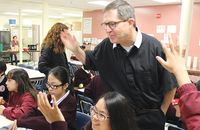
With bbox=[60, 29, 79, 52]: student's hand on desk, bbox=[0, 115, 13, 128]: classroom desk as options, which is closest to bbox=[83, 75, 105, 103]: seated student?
bbox=[0, 115, 13, 128]: classroom desk

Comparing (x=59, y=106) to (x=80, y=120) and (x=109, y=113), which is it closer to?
(x=80, y=120)

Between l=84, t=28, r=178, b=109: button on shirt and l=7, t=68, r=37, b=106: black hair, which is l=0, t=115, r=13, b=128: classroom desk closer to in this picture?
l=7, t=68, r=37, b=106: black hair

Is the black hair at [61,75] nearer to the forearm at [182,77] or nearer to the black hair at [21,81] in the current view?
the black hair at [21,81]

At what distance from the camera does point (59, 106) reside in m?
2.02

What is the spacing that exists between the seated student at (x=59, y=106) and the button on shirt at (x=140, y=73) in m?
0.70

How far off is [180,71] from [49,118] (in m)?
0.80

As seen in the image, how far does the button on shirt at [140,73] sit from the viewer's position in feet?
4.49

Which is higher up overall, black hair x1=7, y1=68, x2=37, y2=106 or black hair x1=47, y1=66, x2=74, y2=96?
black hair x1=47, y1=66, x2=74, y2=96

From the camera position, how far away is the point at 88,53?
4.81 feet

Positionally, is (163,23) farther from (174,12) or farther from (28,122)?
(28,122)

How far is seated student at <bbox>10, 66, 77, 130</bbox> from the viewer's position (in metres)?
1.83

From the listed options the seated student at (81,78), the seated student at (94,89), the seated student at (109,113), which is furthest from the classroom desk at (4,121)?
the seated student at (81,78)

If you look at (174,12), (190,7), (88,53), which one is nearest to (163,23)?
(174,12)

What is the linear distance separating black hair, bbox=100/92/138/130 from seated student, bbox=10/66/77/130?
35.2 inches
